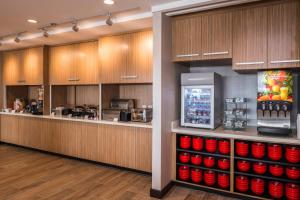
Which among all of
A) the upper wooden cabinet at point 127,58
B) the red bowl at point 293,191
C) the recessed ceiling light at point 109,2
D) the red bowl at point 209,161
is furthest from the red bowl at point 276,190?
the recessed ceiling light at point 109,2

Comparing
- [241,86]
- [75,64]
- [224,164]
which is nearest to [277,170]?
[224,164]

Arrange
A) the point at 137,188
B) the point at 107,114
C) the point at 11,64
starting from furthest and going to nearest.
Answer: the point at 11,64 → the point at 107,114 → the point at 137,188

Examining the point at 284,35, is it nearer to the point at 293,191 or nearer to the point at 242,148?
the point at 242,148

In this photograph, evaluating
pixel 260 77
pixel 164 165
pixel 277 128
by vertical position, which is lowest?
pixel 164 165

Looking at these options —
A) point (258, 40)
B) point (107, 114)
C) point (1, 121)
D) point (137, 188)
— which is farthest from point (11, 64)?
point (258, 40)

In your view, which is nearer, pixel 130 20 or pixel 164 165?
pixel 164 165

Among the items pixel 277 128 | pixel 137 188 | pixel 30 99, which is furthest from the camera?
pixel 30 99

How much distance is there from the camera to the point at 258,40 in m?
2.45

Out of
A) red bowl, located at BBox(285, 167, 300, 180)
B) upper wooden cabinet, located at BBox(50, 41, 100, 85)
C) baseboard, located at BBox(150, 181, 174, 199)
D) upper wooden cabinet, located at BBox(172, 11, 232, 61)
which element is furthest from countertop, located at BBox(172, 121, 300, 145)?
upper wooden cabinet, located at BBox(50, 41, 100, 85)

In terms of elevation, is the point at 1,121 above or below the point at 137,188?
above

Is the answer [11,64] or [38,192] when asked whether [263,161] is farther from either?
[11,64]

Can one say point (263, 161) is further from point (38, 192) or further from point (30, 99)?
point (30, 99)

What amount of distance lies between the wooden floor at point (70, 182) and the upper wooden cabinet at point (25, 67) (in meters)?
1.68

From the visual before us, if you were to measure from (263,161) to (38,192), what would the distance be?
2.80 meters
